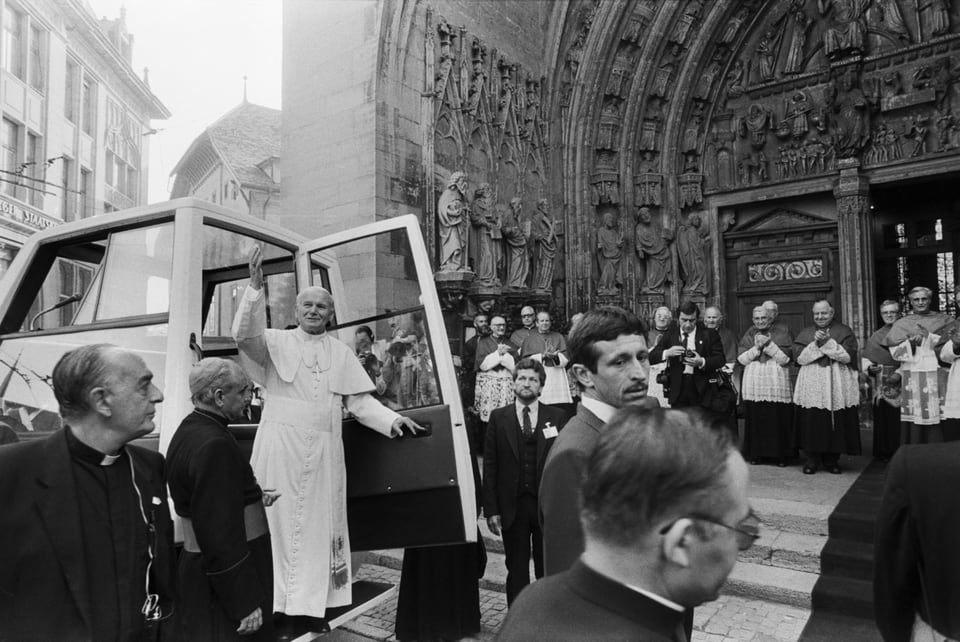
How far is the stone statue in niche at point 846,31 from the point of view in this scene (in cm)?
984

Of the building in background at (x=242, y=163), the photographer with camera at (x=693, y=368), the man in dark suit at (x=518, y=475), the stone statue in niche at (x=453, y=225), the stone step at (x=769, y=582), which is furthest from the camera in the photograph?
the building in background at (x=242, y=163)

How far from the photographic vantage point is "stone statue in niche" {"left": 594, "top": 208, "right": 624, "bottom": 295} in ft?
35.8

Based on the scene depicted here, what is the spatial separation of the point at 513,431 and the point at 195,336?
1857mm

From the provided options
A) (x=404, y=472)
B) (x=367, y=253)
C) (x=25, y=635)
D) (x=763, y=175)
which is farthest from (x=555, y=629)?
(x=763, y=175)

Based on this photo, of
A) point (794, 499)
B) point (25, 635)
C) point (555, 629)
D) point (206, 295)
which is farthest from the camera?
point (794, 499)

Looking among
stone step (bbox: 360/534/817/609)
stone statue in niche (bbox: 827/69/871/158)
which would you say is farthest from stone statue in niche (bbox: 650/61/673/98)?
stone step (bbox: 360/534/817/609)

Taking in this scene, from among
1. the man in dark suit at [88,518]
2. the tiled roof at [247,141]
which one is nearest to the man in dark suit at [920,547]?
the man in dark suit at [88,518]

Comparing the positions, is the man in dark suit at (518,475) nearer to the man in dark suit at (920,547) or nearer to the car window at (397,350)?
the car window at (397,350)

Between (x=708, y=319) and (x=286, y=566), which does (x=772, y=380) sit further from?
(x=286, y=566)

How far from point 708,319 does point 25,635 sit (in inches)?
246

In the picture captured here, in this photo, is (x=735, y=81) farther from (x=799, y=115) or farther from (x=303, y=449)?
(x=303, y=449)

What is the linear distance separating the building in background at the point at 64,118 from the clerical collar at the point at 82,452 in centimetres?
387

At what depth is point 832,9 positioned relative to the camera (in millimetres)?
10297

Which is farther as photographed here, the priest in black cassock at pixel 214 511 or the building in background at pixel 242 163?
the building in background at pixel 242 163
